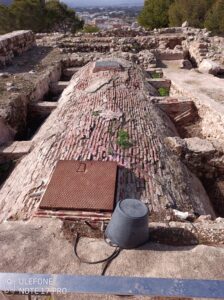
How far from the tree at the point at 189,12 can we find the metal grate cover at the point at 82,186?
28.6 m

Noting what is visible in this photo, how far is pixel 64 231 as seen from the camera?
3.98m

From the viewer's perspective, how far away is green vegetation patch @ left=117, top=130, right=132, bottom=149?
254 inches

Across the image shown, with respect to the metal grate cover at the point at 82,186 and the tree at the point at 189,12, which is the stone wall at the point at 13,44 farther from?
the tree at the point at 189,12

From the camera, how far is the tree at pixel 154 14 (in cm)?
3192

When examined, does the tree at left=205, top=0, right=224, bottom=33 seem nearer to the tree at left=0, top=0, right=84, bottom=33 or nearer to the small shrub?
the tree at left=0, top=0, right=84, bottom=33

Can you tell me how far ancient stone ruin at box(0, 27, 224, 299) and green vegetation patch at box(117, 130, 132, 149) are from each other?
0.07 feet

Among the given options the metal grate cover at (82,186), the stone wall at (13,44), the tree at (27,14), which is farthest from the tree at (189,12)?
the metal grate cover at (82,186)

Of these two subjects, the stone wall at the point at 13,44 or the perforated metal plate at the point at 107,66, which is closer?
the perforated metal plate at the point at 107,66

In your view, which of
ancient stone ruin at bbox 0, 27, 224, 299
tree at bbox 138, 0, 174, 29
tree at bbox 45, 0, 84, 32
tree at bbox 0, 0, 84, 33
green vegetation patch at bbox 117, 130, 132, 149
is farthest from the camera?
tree at bbox 138, 0, 174, 29

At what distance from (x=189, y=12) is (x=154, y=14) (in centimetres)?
350

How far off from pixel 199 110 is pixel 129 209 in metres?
6.98

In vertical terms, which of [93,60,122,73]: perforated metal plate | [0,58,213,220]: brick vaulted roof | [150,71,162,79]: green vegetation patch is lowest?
[150,71,162,79]: green vegetation patch

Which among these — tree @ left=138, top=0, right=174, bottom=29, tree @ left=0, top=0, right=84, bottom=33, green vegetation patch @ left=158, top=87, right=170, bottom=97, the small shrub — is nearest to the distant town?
tree @ left=138, top=0, right=174, bottom=29

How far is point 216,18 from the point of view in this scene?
93.7 feet
